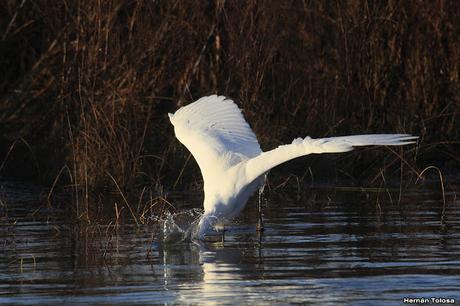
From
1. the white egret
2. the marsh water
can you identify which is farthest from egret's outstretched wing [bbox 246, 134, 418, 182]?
the marsh water

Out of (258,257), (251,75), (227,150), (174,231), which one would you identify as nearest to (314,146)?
(258,257)

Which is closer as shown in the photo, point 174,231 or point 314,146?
point 314,146

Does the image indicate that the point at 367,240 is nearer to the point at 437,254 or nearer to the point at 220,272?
the point at 437,254

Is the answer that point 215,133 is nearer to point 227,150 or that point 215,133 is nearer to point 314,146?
point 227,150

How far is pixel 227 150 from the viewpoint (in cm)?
1051

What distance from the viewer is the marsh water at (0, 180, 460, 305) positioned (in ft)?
23.1

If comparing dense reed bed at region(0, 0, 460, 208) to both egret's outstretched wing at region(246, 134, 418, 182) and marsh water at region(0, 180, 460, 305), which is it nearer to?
marsh water at region(0, 180, 460, 305)

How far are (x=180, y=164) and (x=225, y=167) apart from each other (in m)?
3.32

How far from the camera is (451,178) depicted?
13.6m

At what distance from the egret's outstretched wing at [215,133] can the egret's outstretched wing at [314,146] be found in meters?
0.57

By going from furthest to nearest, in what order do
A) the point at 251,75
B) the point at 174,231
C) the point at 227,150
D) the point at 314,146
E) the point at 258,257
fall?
the point at 251,75 < the point at 227,150 < the point at 174,231 < the point at 258,257 < the point at 314,146

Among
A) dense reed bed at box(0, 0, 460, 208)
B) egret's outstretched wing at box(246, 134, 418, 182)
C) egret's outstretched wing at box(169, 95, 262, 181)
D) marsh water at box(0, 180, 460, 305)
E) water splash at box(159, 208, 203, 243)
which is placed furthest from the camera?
dense reed bed at box(0, 0, 460, 208)

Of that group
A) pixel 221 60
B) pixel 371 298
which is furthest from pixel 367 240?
pixel 221 60

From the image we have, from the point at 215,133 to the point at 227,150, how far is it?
400 millimetres
